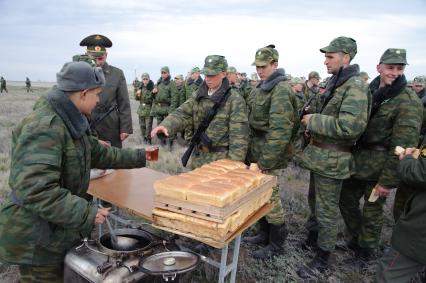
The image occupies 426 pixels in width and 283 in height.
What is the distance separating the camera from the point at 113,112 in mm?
5445

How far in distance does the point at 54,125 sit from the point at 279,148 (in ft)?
8.84

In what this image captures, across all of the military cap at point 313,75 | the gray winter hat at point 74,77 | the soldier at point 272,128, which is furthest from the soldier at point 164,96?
the gray winter hat at point 74,77

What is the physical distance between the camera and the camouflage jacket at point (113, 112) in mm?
5304

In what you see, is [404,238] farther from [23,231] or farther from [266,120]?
[23,231]

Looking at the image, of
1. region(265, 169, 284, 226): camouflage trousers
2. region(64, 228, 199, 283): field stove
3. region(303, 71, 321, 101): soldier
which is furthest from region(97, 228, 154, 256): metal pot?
region(303, 71, 321, 101): soldier

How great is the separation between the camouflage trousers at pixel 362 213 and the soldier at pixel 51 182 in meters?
3.45

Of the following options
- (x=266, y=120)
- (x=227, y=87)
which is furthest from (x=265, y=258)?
(x=227, y=87)

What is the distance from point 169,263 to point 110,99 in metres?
3.53

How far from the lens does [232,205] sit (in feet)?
8.30

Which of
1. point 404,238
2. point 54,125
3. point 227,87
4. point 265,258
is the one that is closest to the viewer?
point 54,125

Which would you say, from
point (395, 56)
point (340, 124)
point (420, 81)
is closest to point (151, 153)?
point (340, 124)

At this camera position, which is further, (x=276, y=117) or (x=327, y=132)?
(x=276, y=117)

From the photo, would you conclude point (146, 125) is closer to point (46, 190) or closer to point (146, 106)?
point (146, 106)

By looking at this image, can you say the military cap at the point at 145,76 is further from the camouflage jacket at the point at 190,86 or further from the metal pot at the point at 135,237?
the metal pot at the point at 135,237
